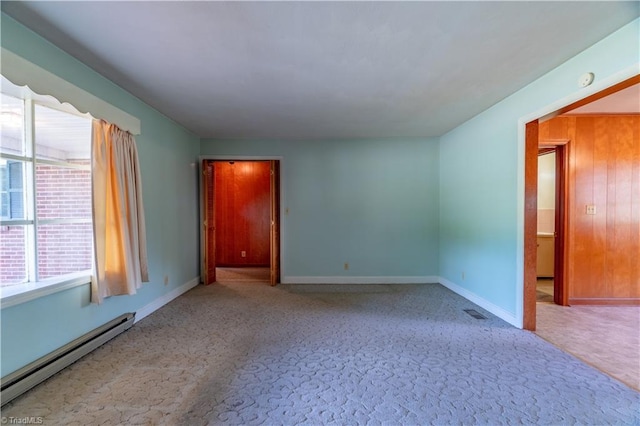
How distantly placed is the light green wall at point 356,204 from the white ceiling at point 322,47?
1536mm

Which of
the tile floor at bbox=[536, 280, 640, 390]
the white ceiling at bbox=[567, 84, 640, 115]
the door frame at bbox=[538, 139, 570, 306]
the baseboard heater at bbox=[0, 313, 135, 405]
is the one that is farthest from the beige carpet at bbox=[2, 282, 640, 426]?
the white ceiling at bbox=[567, 84, 640, 115]

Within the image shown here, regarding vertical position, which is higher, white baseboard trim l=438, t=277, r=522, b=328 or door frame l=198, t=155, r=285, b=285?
door frame l=198, t=155, r=285, b=285

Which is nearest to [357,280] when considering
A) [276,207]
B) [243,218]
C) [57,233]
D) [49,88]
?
[276,207]

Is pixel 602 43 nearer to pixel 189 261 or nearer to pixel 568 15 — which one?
pixel 568 15

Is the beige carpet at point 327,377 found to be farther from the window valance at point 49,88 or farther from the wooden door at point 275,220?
the window valance at point 49,88

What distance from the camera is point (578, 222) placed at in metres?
3.80

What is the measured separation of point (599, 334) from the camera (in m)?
2.93

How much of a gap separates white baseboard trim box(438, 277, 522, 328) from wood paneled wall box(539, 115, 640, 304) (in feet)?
4.09

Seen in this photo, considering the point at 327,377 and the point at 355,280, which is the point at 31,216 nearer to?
the point at 327,377

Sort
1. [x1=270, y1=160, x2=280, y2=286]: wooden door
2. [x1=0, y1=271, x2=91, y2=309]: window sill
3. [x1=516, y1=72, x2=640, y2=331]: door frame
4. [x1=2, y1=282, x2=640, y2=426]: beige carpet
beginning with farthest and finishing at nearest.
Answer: [x1=270, y1=160, x2=280, y2=286]: wooden door < [x1=516, y1=72, x2=640, y2=331]: door frame < [x1=0, y1=271, x2=91, y2=309]: window sill < [x1=2, y1=282, x2=640, y2=426]: beige carpet

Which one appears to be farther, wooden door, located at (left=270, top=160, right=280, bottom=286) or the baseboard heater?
wooden door, located at (left=270, top=160, right=280, bottom=286)

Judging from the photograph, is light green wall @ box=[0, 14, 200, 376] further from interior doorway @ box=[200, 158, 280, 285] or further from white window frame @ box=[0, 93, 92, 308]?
interior doorway @ box=[200, 158, 280, 285]

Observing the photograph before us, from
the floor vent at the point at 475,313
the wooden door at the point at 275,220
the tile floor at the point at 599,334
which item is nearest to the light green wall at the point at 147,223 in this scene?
the wooden door at the point at 275,220

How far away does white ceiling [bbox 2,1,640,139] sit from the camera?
5.85 feet
